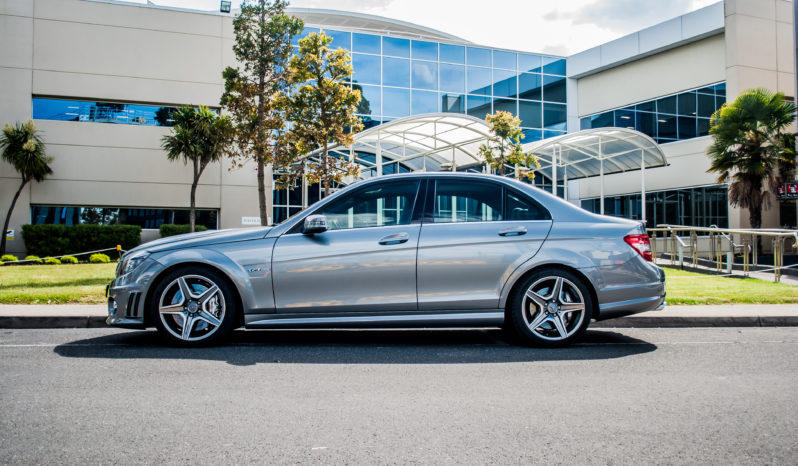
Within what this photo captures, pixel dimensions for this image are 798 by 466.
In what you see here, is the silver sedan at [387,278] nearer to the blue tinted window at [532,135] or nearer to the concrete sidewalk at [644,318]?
the concrete sidewalk at [644,318]

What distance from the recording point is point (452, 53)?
32219 millimetres

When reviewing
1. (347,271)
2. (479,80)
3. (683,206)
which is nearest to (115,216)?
(479,80)

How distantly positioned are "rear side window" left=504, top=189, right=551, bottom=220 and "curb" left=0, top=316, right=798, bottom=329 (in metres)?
2.17

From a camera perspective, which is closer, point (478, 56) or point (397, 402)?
point (397, 402)

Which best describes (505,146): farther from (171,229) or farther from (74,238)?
(74,238)

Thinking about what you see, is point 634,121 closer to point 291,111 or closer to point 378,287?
point 291,111

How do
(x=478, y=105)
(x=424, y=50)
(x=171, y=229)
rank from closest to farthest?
(x=171, y=229)
(x=424, y=50)
(x=478, y=105)

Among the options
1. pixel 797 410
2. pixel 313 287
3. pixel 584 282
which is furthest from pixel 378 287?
pixel 797 410

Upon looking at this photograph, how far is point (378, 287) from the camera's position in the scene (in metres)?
5.88

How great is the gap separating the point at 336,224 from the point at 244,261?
3.08 ft

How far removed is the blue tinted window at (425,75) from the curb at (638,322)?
82.6ft

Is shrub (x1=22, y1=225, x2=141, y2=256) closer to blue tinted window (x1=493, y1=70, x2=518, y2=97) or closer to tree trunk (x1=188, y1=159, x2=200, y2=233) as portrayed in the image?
tree trunk (x1=188, y1=159, x2=200, y2=233)

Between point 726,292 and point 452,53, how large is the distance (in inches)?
943

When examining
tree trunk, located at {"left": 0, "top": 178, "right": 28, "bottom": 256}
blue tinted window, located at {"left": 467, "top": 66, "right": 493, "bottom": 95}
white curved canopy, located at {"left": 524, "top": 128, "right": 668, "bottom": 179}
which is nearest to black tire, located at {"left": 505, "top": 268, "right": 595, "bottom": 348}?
white curved canopy, located at {"left": 524, "top": 128, "right": 668, "bottom": 179}
